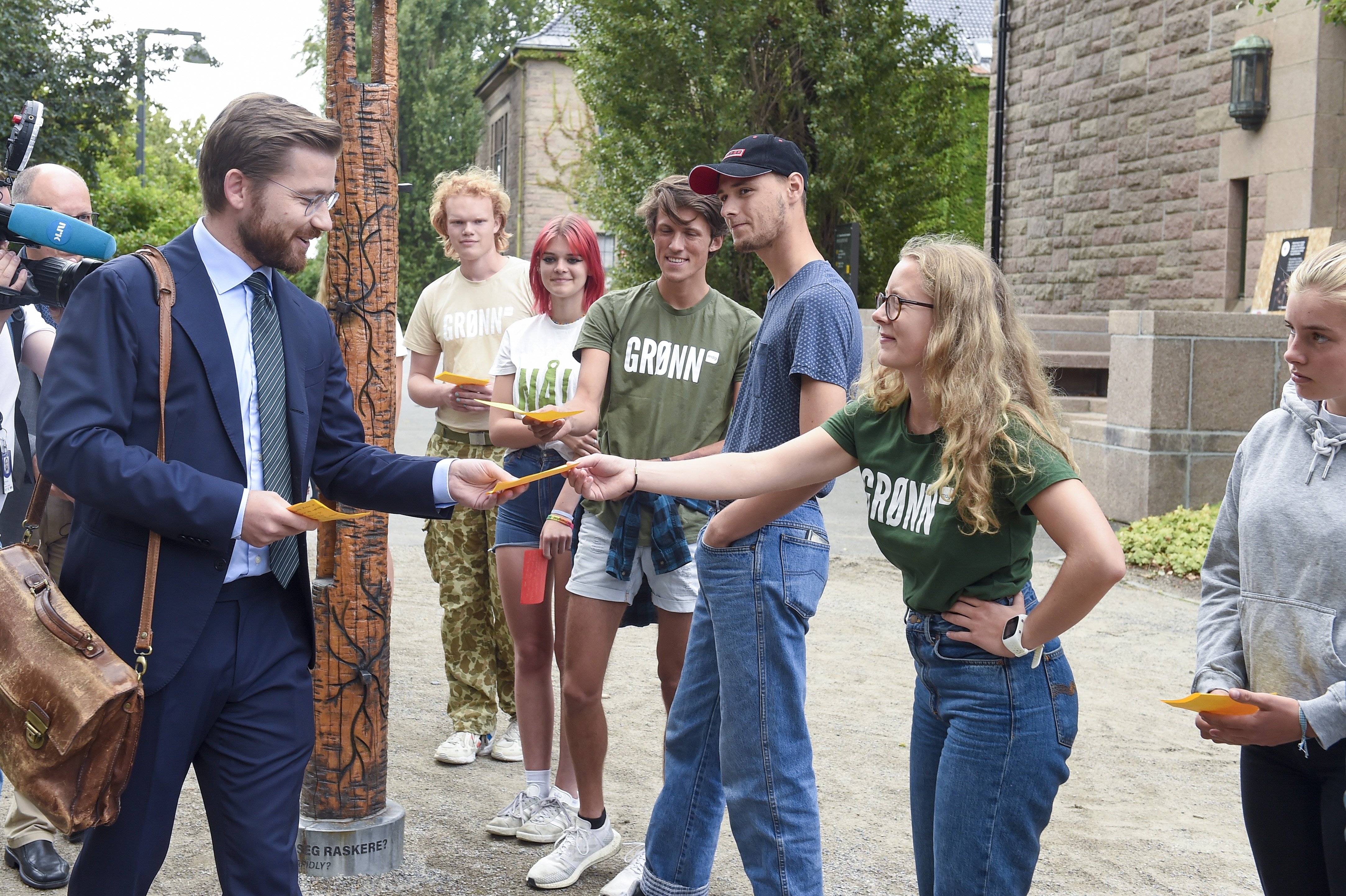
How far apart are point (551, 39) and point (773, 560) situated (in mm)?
41113

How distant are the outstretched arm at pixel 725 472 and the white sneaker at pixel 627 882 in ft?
4.54

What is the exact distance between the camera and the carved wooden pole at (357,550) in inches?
153

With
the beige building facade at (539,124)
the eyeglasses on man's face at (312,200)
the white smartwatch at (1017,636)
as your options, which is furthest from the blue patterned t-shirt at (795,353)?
the beige building facade at (539,124)

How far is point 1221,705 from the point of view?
2.41 metres

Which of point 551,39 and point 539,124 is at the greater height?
point 551,39

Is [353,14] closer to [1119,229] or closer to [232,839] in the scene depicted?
[232,839]

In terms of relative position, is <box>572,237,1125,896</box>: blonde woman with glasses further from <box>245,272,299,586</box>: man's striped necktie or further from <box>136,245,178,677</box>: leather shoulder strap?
<box>136,245,178,677</box>: leather shoulder strap

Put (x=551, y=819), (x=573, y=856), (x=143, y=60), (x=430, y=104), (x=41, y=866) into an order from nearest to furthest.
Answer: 1. (x=41, y=866)
2. (x=573, y=856)
3. (x=551, y=819)
4. (x=143, y=60)
5. (x=430, y=104)

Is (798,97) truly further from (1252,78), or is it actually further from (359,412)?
(359,412)

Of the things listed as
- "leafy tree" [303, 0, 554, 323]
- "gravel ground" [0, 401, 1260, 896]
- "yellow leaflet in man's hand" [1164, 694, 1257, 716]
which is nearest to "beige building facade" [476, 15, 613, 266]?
"leafy tree" [303, 0, 554, 323]

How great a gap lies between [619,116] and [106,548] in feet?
61.7

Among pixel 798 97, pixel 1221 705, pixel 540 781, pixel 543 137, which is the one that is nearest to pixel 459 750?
pixel 540 781

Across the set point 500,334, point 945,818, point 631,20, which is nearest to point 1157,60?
point 631,20

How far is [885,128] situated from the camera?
65.0ft
